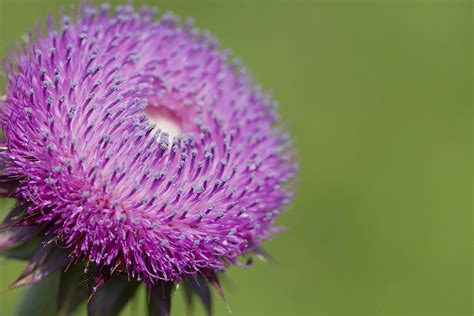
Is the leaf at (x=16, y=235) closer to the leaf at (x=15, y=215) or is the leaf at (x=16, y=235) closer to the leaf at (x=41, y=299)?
the leaf at (x=15, y=215)

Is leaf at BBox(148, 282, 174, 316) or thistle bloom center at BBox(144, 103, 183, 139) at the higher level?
thistle bloom center at BBox(144, 103, 183, 139)

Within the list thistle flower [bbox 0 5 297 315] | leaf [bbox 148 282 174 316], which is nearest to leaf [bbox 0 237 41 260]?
thistle flower [bbox 0 5 297 315]

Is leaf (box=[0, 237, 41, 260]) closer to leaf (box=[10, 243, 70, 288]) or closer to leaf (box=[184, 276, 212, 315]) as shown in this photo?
leaf (box=[10, 243, 70, 288])

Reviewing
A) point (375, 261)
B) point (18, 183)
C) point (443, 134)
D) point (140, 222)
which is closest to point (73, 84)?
point (18, 183)

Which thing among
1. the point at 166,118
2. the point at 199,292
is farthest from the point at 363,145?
the point at 199,292

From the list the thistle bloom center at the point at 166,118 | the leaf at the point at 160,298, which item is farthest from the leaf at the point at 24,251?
the thistle bloom center at the point at 166,118

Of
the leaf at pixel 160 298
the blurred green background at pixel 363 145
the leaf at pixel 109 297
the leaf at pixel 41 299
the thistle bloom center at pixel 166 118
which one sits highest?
the blurred green background at pixel 363 145

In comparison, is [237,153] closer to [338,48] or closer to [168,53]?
[168,53]

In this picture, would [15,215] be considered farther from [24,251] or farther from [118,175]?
[118,175]
